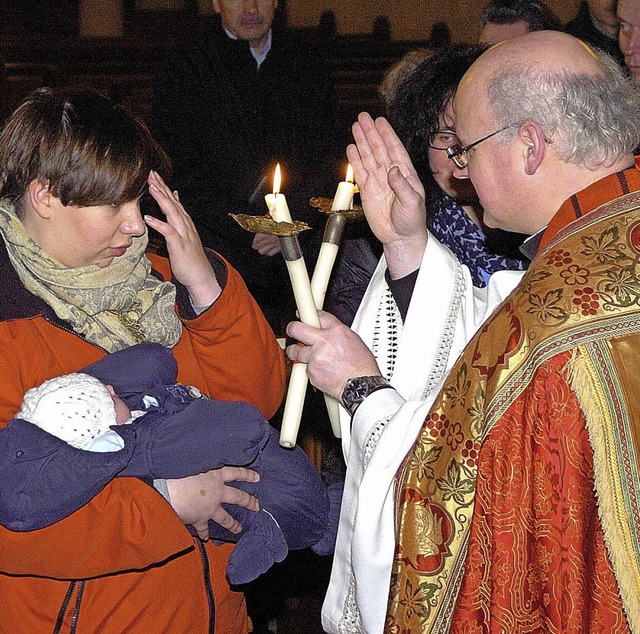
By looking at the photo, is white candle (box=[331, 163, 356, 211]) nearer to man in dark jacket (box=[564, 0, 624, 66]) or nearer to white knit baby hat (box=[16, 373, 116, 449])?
white knit baby hat (box=[16, 373, 116, 449])

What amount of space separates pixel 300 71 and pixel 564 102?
277 cm

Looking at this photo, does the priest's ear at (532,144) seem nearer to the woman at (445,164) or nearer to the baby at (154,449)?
the baby at (154,449)

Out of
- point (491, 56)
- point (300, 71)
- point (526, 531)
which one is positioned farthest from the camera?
point (300, 71)

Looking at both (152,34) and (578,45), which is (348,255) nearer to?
(578,45)

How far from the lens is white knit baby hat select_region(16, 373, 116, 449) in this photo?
6.08 ft

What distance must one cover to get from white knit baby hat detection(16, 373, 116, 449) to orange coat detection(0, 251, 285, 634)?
10 centimetres

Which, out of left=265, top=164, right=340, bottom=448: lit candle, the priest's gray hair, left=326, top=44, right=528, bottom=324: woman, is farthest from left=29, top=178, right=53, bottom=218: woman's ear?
left=326, top=44, right=528, bottom=324: woman

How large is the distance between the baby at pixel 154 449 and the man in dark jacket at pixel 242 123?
2038 mm

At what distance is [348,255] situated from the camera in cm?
314

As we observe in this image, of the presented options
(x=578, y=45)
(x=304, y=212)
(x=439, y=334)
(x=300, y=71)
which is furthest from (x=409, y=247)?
(x=300, y=71)

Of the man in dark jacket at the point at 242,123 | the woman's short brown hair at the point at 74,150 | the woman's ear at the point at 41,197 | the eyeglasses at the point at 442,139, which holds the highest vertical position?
the man in dark jacket at the point at 242,123

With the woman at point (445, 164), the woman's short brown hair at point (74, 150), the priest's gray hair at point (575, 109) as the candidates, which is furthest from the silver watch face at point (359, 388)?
the woman at point (445, 164)

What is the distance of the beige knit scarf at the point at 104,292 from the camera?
83.7 inches

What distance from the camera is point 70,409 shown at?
6.10ft
